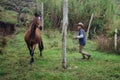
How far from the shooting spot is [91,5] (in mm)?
20797

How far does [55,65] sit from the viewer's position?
1123cm

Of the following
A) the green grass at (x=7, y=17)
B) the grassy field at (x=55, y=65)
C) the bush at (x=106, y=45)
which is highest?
the green grass at (x=7, y=17)

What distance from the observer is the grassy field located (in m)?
9.74

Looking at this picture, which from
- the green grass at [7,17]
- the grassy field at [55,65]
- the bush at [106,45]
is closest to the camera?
the grassy field at [55,65]

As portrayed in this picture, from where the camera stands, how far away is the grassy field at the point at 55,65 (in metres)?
9.74

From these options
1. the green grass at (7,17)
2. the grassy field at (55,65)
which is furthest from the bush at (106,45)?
the green grass at (7,17)

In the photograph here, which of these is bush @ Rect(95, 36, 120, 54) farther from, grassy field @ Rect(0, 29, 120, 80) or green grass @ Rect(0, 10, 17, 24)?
green grass @ Rect(0, 10, 17, 24)

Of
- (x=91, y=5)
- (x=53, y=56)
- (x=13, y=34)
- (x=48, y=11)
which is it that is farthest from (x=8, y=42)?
(x=91, y=5)

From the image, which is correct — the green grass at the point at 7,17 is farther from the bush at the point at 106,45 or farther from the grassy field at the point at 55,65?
the bush at the point at 106,45

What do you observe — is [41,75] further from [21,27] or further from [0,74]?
[21,27]

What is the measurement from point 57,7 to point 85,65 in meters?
10.4

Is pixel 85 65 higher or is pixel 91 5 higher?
pixel 91 5

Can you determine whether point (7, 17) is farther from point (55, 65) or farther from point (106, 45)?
point (55, 65)

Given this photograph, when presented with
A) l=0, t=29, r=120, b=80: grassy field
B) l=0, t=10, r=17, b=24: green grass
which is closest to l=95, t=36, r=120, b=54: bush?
l=0, t=29, r=120, b=80: grassy field
